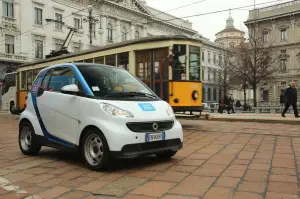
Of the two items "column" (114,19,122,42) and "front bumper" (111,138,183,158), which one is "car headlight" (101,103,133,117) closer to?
"front bumper" (111,138,183,158)

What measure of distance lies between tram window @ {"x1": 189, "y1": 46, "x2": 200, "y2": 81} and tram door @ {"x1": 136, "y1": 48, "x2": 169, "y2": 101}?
942 mm

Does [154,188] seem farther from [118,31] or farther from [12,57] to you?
[118,31]

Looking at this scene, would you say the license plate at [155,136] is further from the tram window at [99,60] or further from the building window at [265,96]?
the building window at [265,96]

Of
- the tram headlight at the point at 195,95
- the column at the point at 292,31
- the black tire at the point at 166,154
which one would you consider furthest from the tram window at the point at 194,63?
the column at the point at 292,31

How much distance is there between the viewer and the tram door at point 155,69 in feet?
36.5

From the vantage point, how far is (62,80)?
5617 millimetres

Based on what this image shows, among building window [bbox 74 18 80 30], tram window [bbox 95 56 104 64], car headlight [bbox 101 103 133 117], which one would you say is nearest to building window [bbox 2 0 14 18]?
building window [bbox 74 18 80 30]

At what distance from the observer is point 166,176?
4398mm

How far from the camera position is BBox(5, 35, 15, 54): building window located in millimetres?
37406

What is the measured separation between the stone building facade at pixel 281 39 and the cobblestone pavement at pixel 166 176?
1974 inches

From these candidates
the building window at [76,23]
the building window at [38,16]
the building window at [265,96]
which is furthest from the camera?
the building window at [265,96]

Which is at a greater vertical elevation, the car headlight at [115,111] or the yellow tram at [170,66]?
the yellow tram at [170,66]

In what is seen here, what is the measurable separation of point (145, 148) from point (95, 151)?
0.76 metres

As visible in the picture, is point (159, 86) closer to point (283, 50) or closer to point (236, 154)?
point (236, 154)
